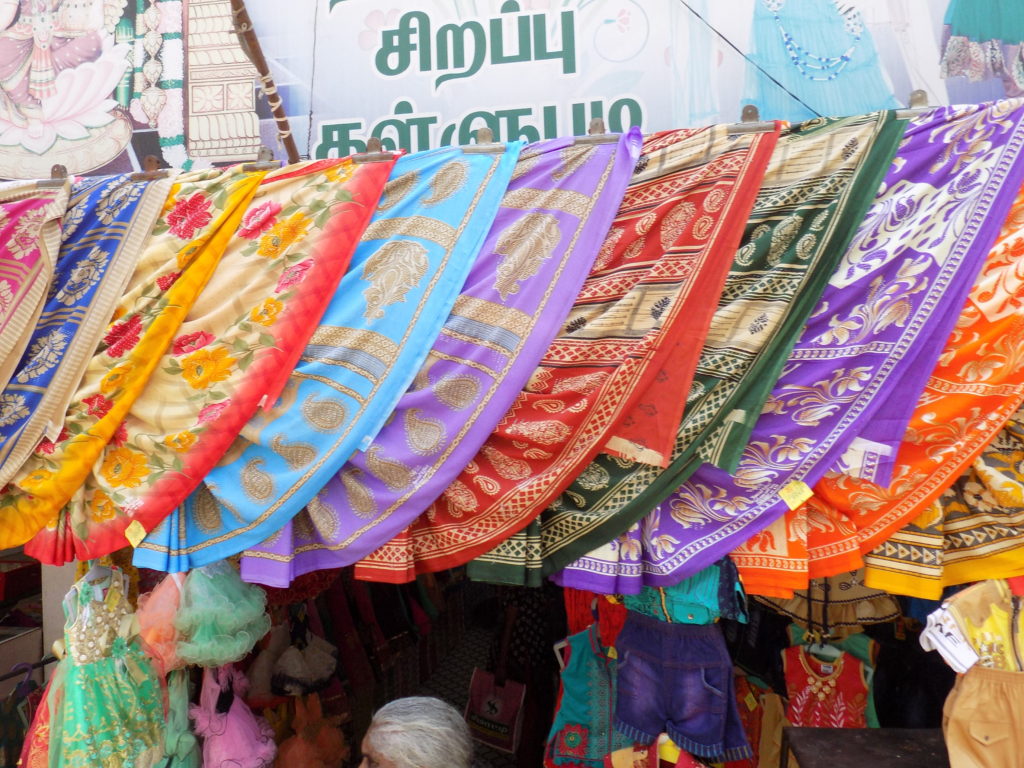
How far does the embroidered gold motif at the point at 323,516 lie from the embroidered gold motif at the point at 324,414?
0.63 ft

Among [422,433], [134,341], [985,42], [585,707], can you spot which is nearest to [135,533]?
[134,341]

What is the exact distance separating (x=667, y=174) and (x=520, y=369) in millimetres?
603

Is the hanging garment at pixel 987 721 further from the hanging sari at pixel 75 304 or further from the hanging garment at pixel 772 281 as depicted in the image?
the hanging sari at pixel 75 304

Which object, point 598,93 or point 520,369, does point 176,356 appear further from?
point 598,93

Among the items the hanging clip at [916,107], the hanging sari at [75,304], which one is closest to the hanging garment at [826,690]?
the hanging clip at [916,107]

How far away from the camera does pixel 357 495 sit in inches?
71.2

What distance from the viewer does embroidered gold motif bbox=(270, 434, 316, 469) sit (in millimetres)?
1786

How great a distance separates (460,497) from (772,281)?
91 cm

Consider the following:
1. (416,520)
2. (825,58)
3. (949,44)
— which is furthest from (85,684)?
(949,44)

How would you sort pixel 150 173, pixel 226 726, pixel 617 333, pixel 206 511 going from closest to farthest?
1. pixel 617 333
2. pixel 206 511
3. pixel 150 173
4. pixel 226 726

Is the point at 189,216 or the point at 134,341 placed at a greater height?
the point at 189,216

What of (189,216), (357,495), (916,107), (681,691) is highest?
(916,107)

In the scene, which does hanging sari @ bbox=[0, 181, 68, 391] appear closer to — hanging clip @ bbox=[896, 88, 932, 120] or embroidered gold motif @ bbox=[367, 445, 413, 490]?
embroidered gold motif @ bbox=[367, 445, 413, 490]

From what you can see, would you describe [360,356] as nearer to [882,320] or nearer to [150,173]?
[150,173]
